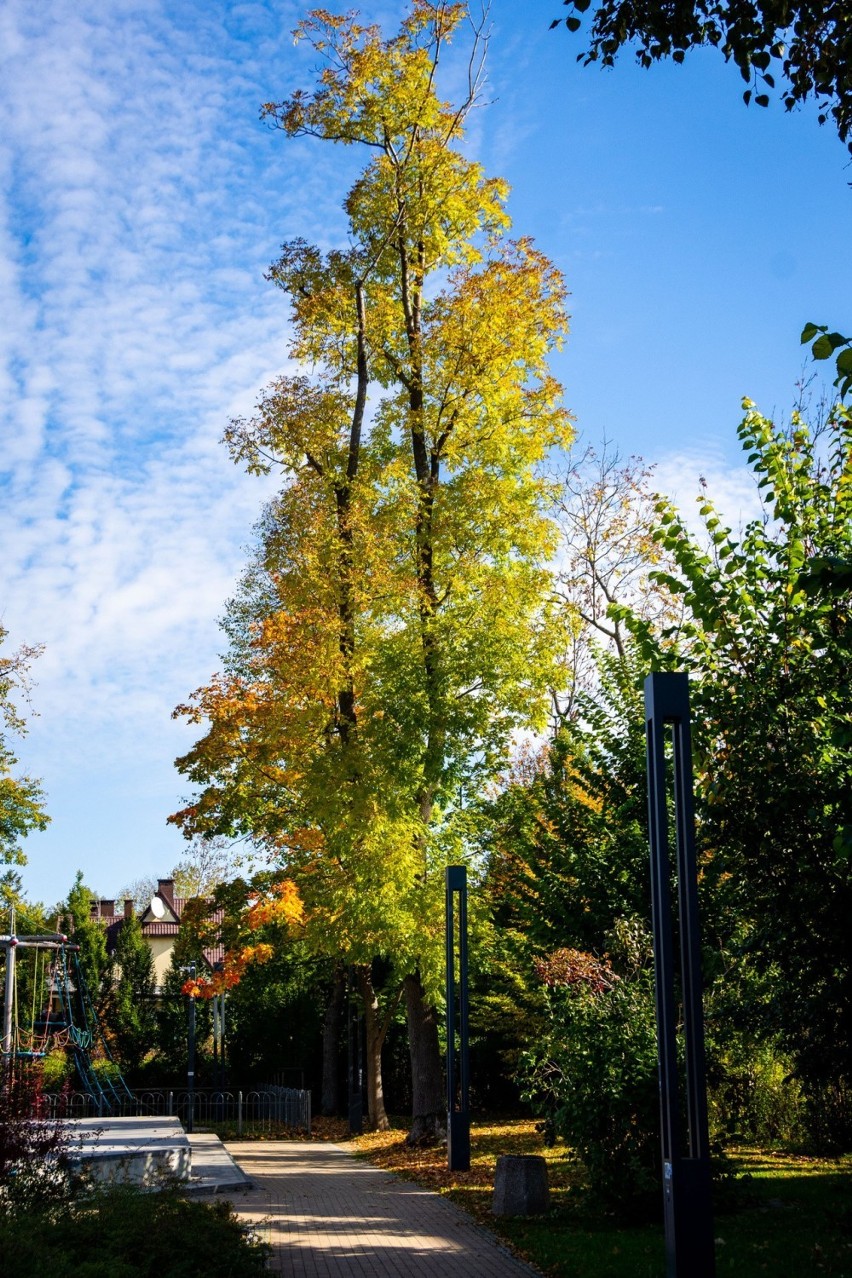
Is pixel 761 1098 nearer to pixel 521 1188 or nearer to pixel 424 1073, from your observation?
pixel 521 1188

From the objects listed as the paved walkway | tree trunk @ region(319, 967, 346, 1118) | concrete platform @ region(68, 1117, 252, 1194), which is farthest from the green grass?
tree trunk @ region(319, 967, 346, 1118)

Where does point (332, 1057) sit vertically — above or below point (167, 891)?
below

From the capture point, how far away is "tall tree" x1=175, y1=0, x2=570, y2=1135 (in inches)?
685

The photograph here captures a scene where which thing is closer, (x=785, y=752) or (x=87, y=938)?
(x=785, y=752)

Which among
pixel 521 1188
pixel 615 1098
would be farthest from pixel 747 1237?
pixel 521 1188

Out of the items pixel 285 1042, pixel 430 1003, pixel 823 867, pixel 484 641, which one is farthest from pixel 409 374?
pixel 285 1042

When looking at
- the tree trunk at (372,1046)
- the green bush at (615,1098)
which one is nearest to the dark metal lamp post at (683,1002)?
the green bush at (615,1098)

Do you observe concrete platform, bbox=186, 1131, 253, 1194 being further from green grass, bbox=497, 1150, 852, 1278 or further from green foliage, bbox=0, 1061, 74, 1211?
green grass, bbox=497, 1150, 852, 1278

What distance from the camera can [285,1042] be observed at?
93.9 ft

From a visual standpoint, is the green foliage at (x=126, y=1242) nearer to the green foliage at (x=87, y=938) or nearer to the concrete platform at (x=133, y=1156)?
the concrete platform at (x=133, y=1156)

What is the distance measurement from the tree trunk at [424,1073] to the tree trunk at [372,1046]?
3633 mm

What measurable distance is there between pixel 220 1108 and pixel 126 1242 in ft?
66.8

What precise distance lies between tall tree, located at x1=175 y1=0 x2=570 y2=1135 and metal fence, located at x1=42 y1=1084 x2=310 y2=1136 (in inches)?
249

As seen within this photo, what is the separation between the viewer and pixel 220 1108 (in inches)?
1032
